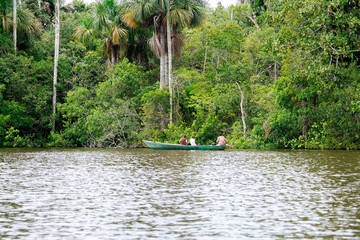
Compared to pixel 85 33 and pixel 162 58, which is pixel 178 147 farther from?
pixel 85 33

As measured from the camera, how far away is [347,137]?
96.0 ft

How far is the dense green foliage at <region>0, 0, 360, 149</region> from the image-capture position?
30.1 m

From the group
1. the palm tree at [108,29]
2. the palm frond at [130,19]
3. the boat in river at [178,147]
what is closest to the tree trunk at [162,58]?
the palm frond at [130,19]

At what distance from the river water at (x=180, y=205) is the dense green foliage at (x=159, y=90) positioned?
47.0 feet

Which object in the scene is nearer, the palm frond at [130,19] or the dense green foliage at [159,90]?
the dense green foliage at [159,90]

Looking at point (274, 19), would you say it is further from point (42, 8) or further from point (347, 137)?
point (42, 8)

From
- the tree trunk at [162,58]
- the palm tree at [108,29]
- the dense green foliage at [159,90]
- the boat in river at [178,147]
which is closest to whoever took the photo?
the dense green foliage at [159,90]

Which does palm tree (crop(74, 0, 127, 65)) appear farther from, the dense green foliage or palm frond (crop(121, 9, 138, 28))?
palm frond (crop(121, 9, 138, 28))

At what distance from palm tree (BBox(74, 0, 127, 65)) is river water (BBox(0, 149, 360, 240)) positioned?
83.2ft

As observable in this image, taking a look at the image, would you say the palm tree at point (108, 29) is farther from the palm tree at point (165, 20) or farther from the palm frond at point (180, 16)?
the palm frond at point (180, 16)

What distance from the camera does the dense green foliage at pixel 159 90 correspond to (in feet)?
98.8

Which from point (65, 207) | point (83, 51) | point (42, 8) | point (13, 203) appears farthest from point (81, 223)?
point (42, 8)

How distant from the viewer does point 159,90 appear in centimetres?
3612

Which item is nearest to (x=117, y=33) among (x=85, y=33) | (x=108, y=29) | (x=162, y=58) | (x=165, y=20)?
(x=108, y=29)
